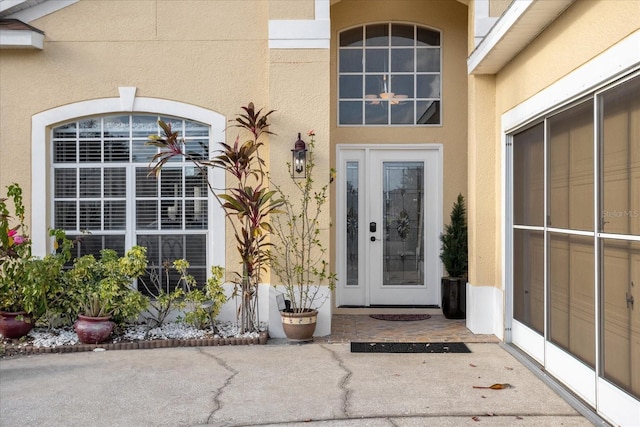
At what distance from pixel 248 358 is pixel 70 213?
2951 mm

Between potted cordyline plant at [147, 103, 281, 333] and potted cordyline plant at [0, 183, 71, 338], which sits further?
potted cordyline plant at [147, 103, 281, 333]

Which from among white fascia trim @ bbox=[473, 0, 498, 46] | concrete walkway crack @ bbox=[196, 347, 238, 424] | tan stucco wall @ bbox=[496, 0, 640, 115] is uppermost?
white fascia trim @ bbox=[473, 0, 498, 46]

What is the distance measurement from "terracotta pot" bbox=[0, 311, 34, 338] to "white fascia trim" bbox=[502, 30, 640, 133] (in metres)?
5.46

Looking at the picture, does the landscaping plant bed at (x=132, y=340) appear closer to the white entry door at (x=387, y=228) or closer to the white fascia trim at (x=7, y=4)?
the white entry door at (x=387, y=228)

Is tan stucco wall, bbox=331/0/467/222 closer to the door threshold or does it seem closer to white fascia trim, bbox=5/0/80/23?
the door threshold

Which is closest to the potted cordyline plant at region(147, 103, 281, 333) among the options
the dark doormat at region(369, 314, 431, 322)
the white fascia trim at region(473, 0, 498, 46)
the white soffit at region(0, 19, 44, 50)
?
the dark doormat at region(369, 314, 431, 322)

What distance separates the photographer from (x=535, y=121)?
5863mm

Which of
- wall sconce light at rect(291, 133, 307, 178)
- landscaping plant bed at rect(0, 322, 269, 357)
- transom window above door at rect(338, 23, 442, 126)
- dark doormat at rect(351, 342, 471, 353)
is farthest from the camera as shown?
transom window above door at rect(338, 23, 442, 126)

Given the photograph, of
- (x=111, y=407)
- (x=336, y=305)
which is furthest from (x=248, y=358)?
(x=336, y=305)

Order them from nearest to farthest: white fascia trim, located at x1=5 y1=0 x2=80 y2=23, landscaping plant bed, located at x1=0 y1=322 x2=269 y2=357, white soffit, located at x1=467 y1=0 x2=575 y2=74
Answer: white soffit, located at x1=467 y1=0 x2=575 y2=74, landscaping plant bed, located at x1=0 y1=322 x2=269 y2=357, white fascia trim, located at x1=5 y1=0 x2=80 y2=23

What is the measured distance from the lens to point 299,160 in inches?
284

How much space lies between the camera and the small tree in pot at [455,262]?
7992 mm

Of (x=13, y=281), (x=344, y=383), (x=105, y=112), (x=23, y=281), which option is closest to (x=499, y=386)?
(x=344, y=383)

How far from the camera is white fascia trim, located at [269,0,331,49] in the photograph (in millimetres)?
7277
